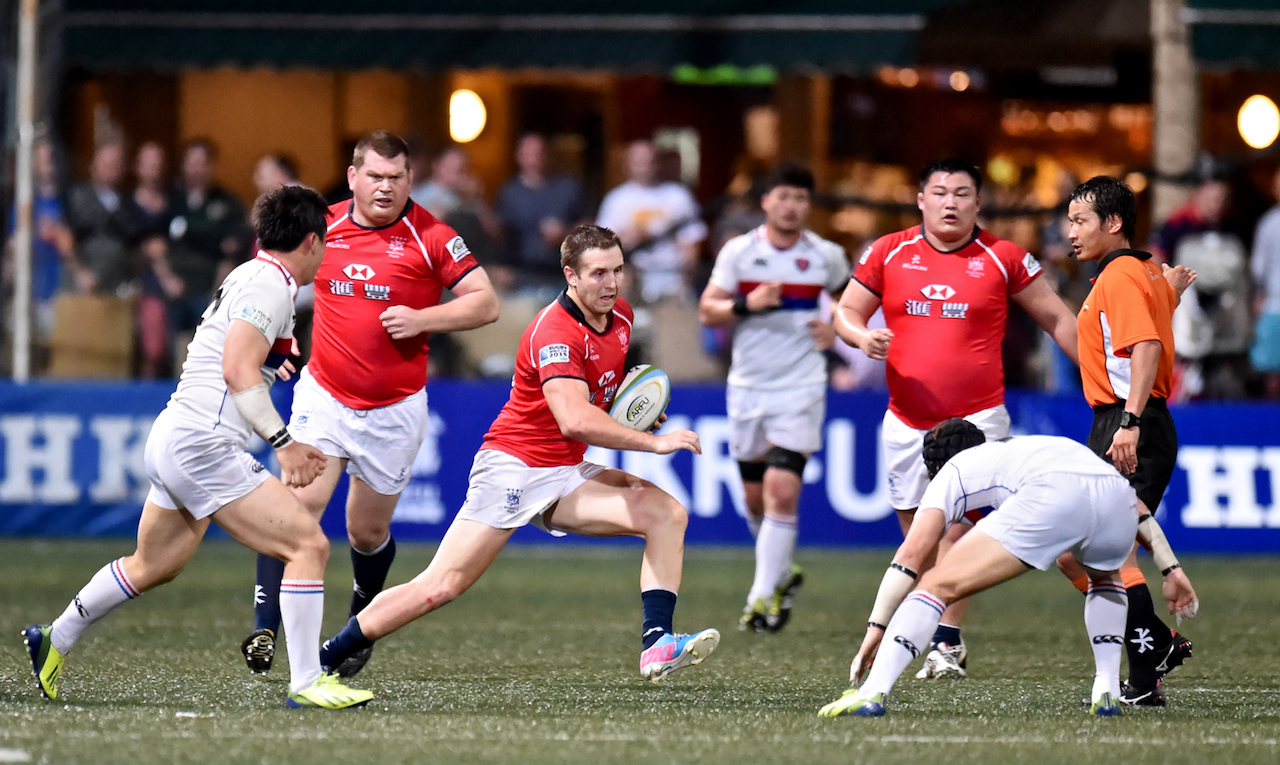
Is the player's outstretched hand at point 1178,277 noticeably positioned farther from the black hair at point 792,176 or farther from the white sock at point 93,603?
the white sock at point 93,603

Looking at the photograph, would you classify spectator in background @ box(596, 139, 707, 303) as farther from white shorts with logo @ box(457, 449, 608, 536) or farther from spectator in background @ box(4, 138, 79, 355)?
white shorts with logo @ box(457, 449, 608, 536)

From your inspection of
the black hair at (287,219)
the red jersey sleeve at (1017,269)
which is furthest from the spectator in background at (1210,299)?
the black hair at (287,219)

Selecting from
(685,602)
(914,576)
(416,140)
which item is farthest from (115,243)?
(914,576)

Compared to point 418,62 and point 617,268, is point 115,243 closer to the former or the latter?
point 418,62

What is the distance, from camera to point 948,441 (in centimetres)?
709

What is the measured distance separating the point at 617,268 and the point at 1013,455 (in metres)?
1.75

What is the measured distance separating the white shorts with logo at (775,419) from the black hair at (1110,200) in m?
3.04

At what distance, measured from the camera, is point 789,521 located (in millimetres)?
10227

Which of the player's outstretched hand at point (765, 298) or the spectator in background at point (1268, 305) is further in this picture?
the spectator in background at point (1268, 305)

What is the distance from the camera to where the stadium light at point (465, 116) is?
19.3 meters

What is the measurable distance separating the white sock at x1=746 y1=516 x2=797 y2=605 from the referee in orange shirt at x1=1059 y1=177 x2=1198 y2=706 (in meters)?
2.46

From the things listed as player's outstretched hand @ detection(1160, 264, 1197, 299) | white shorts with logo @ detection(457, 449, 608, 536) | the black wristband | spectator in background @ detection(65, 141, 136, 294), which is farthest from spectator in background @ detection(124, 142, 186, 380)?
player's outstretched hand @ detection(1160, 264, 1197, 299)

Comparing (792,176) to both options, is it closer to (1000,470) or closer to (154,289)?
(1000,470)

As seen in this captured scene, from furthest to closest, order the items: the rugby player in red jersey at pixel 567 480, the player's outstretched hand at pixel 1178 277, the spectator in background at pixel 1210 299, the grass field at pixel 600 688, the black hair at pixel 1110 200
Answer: the spectator in background at pixel 1210 299 → the player's outstretched hand at pixel 1178 277 → the black hair at pixel 1110 200 → the rugby player in red jersey at pixel 567 480 → the grass field at pixel 600 688
